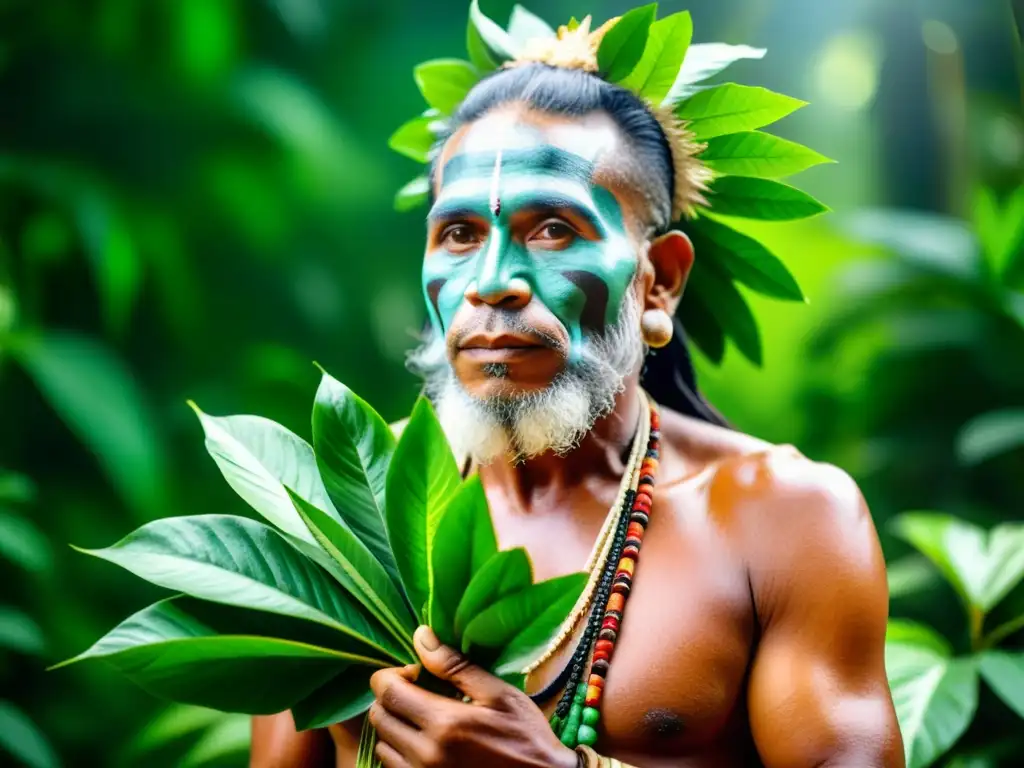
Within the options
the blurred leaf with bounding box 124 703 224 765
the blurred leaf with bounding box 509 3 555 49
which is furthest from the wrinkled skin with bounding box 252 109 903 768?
the blurred leaf with bounding box 124 703 224 765

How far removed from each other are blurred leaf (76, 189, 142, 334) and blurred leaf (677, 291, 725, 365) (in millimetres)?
1804

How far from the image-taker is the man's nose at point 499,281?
133cm

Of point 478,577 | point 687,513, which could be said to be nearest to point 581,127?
point 687,513

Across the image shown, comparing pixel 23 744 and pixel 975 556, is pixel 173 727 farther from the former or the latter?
pixel 975 556

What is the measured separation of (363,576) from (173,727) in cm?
150

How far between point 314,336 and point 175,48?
1.00 metres

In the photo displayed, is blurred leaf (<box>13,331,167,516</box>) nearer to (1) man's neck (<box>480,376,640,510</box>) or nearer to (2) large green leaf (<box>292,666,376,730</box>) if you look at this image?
(1) man's neck (<box>480,376,640,510</box>)

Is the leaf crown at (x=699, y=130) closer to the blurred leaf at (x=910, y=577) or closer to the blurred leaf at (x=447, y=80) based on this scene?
the blurred leaf at (x=447, y=80)

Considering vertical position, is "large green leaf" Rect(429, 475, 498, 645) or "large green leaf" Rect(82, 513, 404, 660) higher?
"large green leaf" Rect(429, 475, 498, 645)

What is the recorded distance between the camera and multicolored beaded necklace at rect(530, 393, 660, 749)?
1260 millimetres

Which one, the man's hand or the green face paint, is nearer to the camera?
the man's hand

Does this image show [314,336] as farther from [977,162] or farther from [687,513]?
[977,162]

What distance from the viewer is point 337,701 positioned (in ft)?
3.91

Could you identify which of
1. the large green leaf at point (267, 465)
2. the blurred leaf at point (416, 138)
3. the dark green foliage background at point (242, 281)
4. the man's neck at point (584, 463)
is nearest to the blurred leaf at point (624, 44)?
the blurred leaf at point (416, 138)
